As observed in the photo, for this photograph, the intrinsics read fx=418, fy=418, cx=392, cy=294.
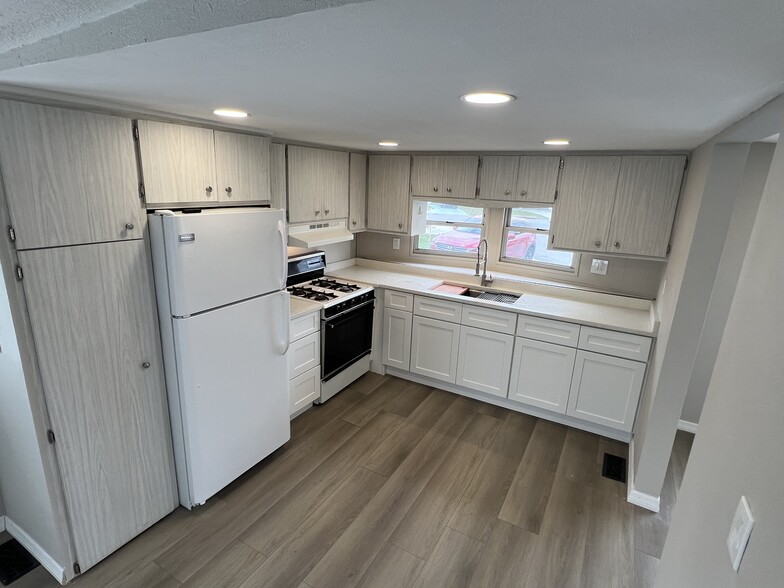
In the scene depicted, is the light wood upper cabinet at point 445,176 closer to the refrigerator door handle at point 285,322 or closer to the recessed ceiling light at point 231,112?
the refrigerator door handle at point 285,322

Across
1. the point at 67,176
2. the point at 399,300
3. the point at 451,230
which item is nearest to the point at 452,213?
the point at 451,230

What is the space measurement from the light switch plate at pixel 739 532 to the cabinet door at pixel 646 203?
2.65 metres

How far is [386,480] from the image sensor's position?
273cm

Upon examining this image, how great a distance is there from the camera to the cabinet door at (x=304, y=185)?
3188mm

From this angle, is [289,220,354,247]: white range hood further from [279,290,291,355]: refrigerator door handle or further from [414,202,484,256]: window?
[414,202,484,256]: window

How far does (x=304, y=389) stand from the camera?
10.8ft

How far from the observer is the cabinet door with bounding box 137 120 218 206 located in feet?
6.57

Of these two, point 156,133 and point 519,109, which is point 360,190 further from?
point 519,109

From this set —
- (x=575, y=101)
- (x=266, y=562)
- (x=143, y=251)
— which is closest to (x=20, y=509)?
(x=266, y=562)

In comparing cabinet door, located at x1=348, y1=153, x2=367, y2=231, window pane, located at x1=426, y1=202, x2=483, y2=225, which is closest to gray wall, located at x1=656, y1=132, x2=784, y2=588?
window pane, located at x1=426, y1=202, x2=483, y2=225

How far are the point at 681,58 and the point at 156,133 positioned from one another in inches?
83.2

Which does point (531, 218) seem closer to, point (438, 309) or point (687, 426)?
point (438, 309)

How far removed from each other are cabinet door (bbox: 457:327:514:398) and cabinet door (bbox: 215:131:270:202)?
6.56 feet

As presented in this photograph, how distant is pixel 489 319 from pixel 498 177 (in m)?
1.21
